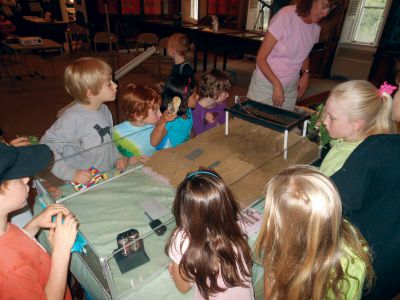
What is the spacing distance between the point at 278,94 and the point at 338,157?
109 centimetres

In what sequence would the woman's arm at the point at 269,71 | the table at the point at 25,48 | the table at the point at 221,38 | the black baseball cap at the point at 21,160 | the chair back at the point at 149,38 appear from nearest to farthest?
the black baseball cap at the point at 21,160 → the woman's arm at the point at 269,71 → the table at the point at 221,38 → the table at the point at 25,48 → the chair back at the point at 149,38

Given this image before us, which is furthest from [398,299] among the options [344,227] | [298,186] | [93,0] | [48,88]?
[93,0]

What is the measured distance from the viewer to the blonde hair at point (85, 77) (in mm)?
1953

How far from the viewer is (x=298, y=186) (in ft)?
3.37

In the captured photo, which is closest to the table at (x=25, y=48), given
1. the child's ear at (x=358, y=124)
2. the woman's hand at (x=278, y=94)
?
the woman's hand at (x=278, y=94)

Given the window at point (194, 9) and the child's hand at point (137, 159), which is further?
the window at point (194, 9)

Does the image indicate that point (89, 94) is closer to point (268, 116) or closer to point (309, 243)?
point (268, 116)

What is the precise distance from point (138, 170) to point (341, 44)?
7.98 metres

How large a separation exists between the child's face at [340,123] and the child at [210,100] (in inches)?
44.9

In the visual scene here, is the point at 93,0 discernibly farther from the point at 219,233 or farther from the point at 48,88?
the point at 219,233

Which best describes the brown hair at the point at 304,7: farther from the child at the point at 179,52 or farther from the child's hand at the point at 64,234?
the child's hand at the point at 64,234

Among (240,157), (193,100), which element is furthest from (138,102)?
(240,157)

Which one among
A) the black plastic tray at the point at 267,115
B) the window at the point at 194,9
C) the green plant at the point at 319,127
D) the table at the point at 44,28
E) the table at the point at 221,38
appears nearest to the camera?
the green plant at the point at 319,127

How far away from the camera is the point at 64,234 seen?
1.16m
